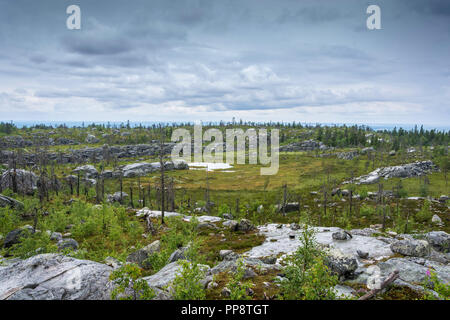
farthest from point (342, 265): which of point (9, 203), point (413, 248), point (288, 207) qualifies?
point (9, 203)

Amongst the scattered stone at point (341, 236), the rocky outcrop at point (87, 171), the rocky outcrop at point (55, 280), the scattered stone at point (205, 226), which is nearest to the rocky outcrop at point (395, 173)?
the scattered stone at point (341, 236)

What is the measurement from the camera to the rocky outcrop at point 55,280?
35.3 ft

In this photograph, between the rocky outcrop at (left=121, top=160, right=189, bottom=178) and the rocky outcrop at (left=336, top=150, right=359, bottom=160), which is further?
the rocky outcrop at (left=336, top=150, right=359, bottom=160)

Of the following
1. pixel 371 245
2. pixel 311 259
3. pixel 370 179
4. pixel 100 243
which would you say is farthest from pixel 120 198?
pixel 370 179

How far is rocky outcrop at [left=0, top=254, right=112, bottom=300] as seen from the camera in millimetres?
10766

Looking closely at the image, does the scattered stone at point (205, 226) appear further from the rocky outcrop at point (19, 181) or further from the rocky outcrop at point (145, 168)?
the rocky outcrop at point (145, 168)

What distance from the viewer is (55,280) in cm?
1170

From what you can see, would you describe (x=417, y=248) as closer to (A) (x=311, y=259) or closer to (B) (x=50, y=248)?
(A) (x=311, y=259)

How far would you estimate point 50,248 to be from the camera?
22.0 metres

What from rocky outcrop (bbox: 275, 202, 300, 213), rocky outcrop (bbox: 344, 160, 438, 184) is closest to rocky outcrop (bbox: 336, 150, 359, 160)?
rocky outcrop (bbox: 344, 160, 438, 184)

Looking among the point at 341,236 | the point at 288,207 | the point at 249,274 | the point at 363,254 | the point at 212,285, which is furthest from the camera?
the point at 288,207

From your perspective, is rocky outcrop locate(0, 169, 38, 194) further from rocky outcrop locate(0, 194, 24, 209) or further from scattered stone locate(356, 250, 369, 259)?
scattered stone locate(356, 250, 369, 259)

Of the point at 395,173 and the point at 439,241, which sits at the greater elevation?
the point at 439,241

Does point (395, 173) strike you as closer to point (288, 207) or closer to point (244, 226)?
point (288, 207)
